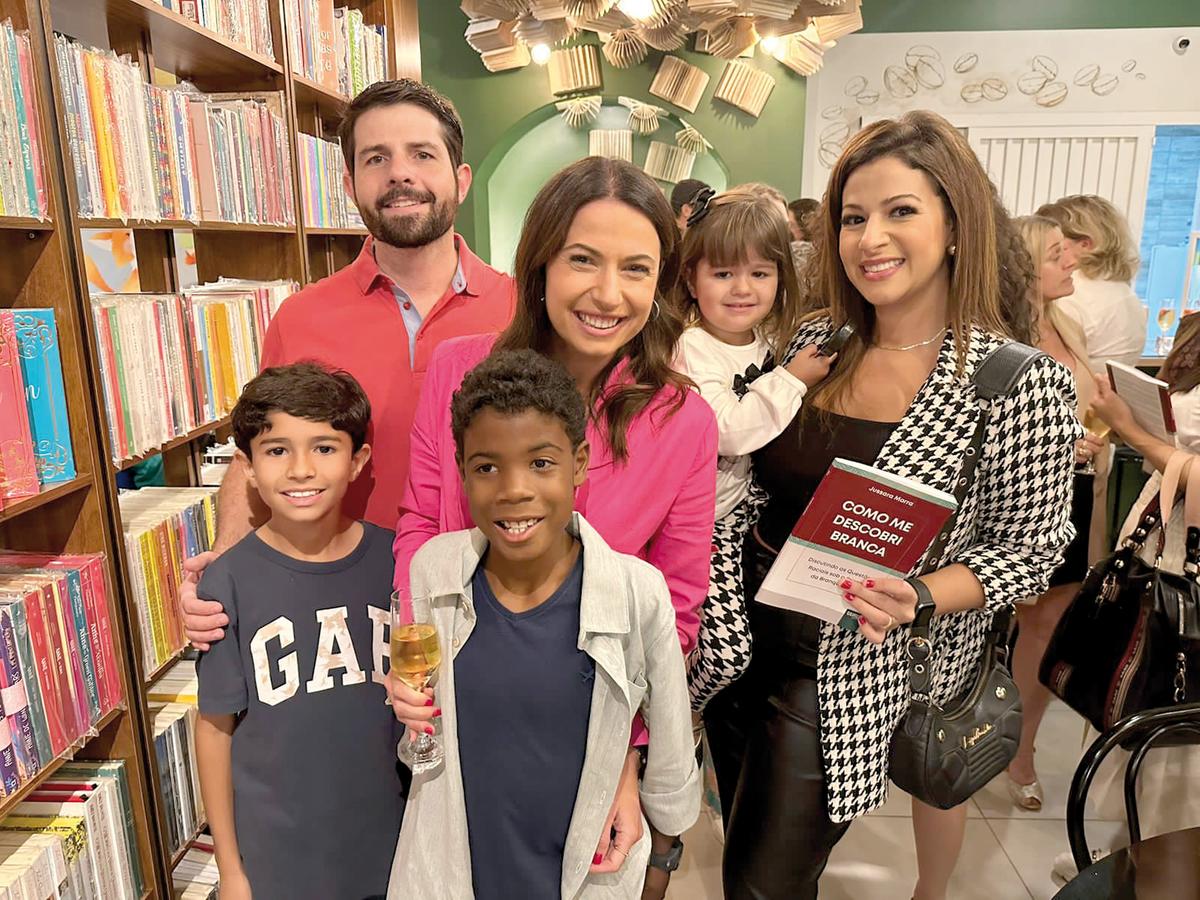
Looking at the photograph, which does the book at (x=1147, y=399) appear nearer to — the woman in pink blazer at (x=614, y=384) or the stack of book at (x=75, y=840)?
the woman in pink blazer at (x=614, y=384)

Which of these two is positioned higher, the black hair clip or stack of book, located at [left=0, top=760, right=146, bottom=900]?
the black hair clip

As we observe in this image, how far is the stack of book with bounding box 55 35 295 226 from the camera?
1.79 meters

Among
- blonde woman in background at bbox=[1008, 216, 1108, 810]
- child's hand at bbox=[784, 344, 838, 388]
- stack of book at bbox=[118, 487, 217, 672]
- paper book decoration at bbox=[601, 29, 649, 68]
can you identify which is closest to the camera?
child's hand at bbox=[784, 344, 838, 388]

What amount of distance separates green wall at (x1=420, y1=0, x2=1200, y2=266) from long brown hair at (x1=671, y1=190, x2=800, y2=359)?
4415 millimetres

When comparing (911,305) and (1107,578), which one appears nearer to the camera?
(911,305)

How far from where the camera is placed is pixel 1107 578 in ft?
7.11

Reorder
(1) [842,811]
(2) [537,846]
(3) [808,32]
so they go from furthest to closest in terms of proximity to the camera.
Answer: (3) [808,32] → (1) [842,811] → (2) [537,846]

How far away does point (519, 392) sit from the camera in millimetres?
1174

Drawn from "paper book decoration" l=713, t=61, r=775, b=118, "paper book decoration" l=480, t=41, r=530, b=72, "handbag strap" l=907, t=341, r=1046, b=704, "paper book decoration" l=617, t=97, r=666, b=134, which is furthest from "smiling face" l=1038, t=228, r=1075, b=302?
"paper book decoration" l=480, t=41, r=530, b=72

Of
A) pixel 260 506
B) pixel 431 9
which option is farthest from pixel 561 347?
pixel 431 9

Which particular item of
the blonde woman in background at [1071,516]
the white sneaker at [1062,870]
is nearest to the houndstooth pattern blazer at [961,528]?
the white sneaker at [1062,870]

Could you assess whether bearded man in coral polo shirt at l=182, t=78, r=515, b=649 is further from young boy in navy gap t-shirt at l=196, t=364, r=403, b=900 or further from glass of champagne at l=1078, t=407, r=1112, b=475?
glass of champagne at l=1078, t=407, r=1112, b=475

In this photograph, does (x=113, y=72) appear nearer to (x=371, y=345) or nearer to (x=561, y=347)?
(x=371, y=345)

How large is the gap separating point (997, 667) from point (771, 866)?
0.62 m
